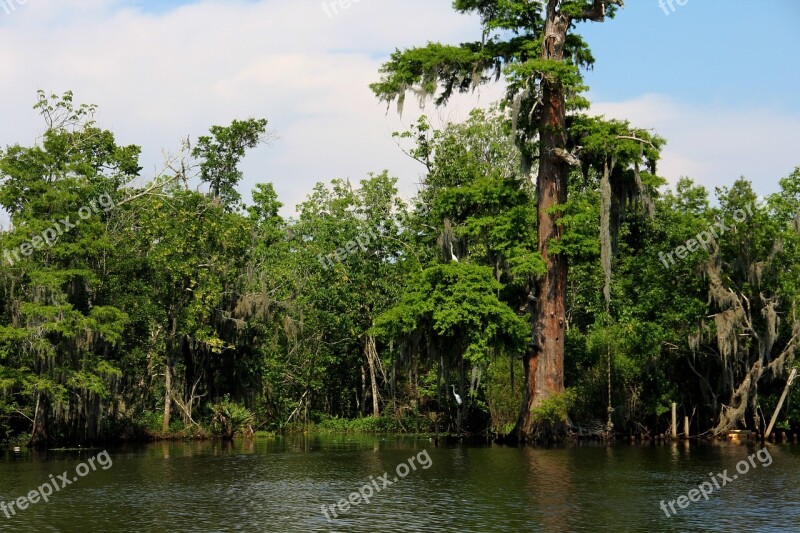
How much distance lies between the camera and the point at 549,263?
37062mm

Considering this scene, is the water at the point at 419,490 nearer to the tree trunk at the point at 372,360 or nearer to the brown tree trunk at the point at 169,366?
the brown tree trunk at the point at 169,366

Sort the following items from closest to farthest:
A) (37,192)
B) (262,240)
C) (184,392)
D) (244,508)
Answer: (244,508) → (37,192) → (184,392) → (262,240)

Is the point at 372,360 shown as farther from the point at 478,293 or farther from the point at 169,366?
the point at 478,293

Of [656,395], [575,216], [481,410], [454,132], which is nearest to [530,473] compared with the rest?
[575,216]

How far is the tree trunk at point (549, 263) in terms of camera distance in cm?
3691

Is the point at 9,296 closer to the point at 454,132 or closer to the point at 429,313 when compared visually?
the point at 429,313

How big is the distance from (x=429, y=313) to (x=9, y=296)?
18.2 m

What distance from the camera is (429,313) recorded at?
3638cm

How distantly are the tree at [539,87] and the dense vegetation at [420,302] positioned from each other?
2.71 feet

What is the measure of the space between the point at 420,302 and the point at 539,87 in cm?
945
